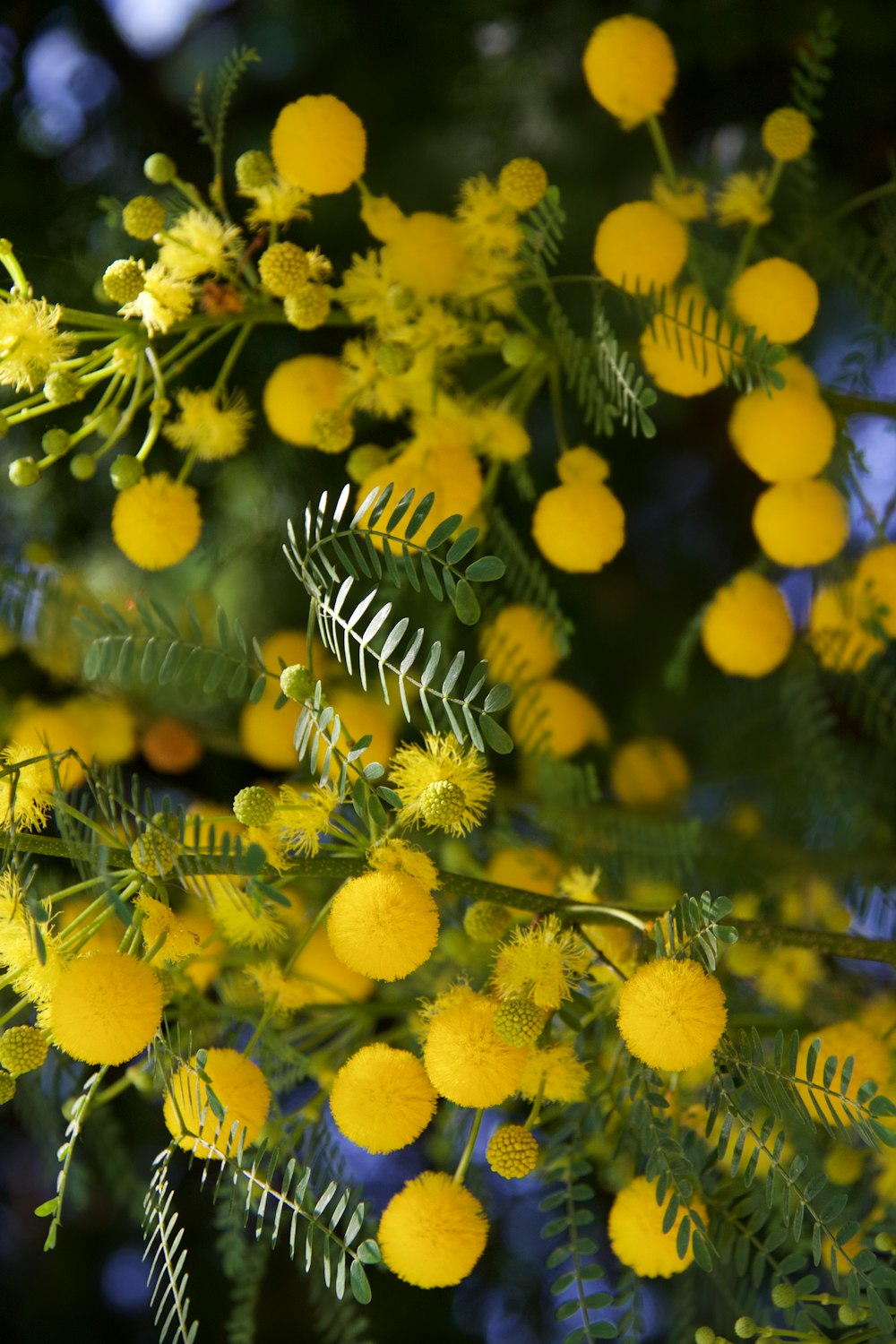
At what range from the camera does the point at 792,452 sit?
2.10 feet

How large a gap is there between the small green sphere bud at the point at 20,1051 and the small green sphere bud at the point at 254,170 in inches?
16.6

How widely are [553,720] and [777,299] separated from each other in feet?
0.96

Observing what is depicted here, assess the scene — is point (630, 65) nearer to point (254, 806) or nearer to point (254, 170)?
point (254, 170)

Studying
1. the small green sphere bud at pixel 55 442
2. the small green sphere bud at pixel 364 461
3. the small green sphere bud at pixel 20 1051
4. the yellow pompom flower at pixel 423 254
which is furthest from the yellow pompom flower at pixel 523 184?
the small green sphere bud at pixel 20 1051

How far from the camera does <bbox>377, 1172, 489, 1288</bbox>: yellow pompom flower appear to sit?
49 centimetres

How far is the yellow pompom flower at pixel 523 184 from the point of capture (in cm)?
62

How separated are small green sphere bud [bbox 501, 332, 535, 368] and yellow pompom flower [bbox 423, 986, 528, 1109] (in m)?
0.34

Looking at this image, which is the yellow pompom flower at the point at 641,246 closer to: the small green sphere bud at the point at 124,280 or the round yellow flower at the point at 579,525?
the round yellow flower at the point at 579,525

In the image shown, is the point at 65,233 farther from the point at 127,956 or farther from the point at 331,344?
the point at 127,956

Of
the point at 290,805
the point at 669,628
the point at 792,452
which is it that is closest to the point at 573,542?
the point at 792,452

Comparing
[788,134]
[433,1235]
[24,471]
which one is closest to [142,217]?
[24,471]

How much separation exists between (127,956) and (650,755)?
1.70ft

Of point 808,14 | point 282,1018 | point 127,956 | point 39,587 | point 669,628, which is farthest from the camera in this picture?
point 669,628

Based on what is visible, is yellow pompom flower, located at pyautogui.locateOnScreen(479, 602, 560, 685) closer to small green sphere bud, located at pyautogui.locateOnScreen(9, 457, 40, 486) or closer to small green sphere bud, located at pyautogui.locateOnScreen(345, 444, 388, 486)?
small green sphere bud, located at pyautogui.locateOnScreen(345, 444, 388, 486)
